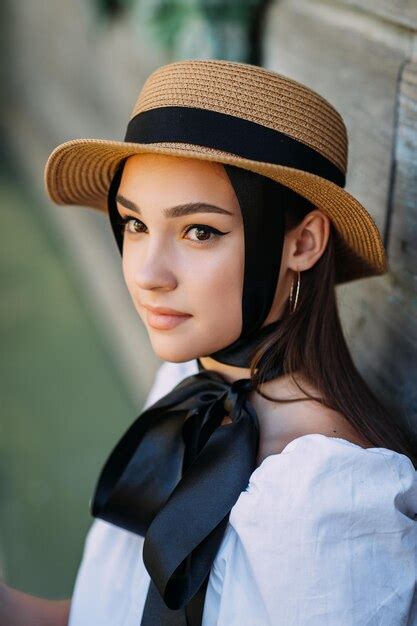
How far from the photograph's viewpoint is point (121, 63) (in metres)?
5.26

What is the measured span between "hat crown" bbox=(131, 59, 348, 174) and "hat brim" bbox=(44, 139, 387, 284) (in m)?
0.10

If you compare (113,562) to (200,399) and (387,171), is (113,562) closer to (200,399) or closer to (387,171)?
(200,399)

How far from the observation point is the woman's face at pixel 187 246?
1.75 meters

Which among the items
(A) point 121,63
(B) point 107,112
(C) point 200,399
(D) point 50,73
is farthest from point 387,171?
(D) point 50,73

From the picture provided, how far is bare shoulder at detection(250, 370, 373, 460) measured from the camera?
1.80 meters

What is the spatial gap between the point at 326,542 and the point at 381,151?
1.19 meters

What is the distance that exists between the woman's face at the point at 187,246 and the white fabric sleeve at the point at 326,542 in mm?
366

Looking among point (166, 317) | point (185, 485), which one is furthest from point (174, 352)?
point (185, 485)

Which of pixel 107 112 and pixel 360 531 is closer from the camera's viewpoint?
pixel 360 531

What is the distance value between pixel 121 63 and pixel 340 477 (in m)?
4.24

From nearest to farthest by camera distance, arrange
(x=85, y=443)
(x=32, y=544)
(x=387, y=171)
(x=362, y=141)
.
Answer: (x=387, y=171), (x=362, y=141), (x=32, y=544), (x=85, y=443)

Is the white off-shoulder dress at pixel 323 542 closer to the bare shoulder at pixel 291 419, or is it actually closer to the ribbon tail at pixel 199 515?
the ribbon tail at pixel 199 515

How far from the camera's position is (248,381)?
191 cm

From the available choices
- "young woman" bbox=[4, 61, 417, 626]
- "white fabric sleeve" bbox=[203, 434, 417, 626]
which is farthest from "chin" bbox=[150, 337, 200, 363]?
"white fabric sleeve" bbox=[203, 434, 417, 626]
